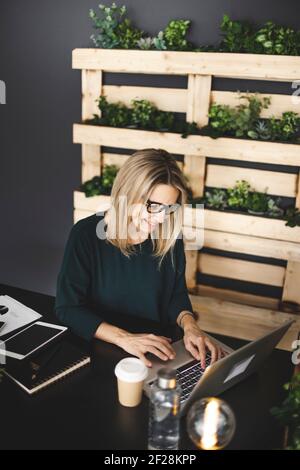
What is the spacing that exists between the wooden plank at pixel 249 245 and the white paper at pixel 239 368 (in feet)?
4.46

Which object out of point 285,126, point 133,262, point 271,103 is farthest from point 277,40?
point 133,262

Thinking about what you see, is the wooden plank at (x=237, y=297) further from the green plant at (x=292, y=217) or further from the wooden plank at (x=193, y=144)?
the wooden plank at (x=193, y=144)

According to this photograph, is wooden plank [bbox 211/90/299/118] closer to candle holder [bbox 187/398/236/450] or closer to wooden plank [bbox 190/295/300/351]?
wooden plank [bbox 190/295/300/351]

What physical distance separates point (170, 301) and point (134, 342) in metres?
0.47

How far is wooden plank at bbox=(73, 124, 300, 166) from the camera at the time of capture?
2529 millimetres

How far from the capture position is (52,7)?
3029 mm

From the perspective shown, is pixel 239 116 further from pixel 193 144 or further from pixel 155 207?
pixel 155 207

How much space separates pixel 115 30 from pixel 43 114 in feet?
2.47

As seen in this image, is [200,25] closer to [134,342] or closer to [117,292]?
[117,292]

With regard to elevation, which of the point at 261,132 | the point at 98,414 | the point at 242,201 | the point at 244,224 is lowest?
the point at 98,414

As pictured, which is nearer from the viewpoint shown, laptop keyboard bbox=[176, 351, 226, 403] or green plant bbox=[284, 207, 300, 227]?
laptop keyboard bbox=[176, 351, 226, 403]

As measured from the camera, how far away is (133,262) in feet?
6.24

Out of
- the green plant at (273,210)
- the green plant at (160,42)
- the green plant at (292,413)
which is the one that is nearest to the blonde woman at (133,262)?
the green plant at (292,413)

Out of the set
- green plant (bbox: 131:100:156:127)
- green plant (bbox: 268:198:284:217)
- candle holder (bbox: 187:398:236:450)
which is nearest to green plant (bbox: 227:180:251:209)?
green plant (bbox: 268:198:284:217)
